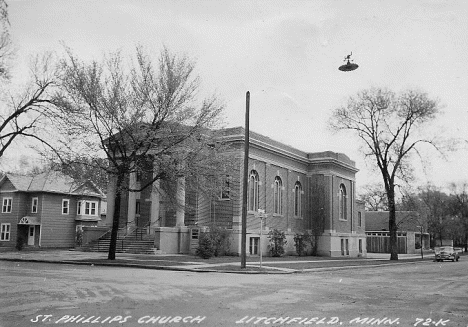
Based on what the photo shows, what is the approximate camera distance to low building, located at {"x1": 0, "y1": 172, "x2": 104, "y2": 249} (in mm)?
48031

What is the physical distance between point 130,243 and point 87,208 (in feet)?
58.7

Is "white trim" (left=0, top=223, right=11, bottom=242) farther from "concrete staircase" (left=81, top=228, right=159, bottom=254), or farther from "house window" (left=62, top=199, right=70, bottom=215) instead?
"concrete staircase" (left=81, top=228, right=159, bottom=254)

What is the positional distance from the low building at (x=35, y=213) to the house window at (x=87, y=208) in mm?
1405

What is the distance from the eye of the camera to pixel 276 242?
40625 millimetres

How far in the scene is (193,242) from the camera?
3775 cm

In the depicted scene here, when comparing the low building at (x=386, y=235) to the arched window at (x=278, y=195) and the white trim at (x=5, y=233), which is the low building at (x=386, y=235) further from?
the white trim at (x=5, y=233)

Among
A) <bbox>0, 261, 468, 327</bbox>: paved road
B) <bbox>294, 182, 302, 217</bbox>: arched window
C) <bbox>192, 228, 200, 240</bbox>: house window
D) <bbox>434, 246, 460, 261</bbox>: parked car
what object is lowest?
<bbox>434, 246, 460, 261</bbox>: parked car

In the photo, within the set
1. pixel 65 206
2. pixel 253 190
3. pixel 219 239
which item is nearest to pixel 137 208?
pixel 253 190

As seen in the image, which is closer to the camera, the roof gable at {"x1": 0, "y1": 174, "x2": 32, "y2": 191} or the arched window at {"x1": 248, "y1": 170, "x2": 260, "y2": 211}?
the arched window at {"x1": 248, "y1": 170, "x2": 260, "y2": 211}

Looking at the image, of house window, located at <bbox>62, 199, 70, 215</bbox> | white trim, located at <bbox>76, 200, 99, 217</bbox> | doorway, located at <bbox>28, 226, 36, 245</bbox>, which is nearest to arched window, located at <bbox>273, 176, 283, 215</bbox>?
white trim, located at <bbox>76, 200, 99, 217</bbox>

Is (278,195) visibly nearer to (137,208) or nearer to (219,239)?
(219,239)

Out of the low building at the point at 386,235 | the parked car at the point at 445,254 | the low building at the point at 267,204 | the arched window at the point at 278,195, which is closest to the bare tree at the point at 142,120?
the low building at the point at 267,204

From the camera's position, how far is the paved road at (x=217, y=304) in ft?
30.4

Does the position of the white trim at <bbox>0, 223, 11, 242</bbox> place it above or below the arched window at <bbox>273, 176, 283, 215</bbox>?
below
